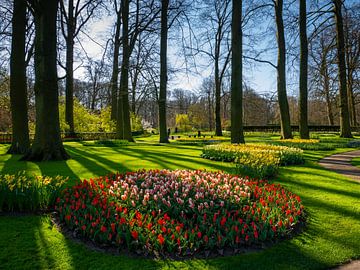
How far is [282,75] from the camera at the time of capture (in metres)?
16.6

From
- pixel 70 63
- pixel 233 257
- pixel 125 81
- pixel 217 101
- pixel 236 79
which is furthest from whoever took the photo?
pixel 217 101

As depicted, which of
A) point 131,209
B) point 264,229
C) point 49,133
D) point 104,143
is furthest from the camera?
point 104,143

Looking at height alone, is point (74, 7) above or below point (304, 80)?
above

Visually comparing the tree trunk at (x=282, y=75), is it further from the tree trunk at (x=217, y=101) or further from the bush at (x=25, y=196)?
the bush at (x=25, y=196)

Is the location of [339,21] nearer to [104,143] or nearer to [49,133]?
[104,143]

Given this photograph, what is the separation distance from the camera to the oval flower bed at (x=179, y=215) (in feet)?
10.0

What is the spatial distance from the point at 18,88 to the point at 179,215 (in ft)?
32.5

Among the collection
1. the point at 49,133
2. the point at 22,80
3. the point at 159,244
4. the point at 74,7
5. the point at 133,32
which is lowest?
the point at 159,244

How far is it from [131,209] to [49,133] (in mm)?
5826

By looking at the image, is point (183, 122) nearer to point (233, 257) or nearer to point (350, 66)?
point (350, 66)

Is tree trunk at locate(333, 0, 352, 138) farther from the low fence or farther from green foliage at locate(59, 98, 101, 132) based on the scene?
green foliage at locate(59, 98, 101, 132)

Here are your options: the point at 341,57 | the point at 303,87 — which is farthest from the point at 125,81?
the point at 341,57

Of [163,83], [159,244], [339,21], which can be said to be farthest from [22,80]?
[339,21]

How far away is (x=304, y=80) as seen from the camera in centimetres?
1658
